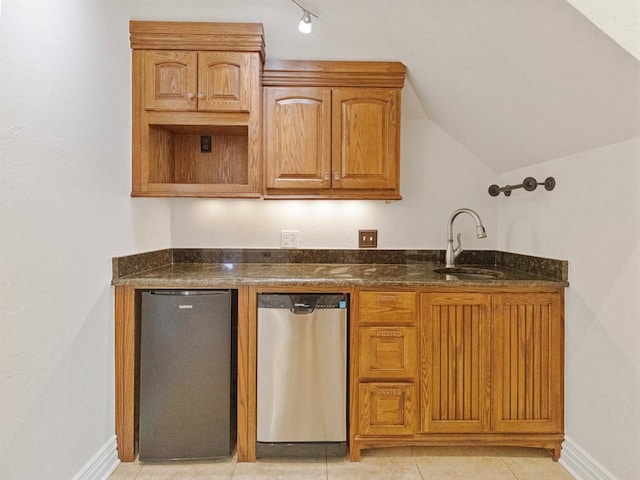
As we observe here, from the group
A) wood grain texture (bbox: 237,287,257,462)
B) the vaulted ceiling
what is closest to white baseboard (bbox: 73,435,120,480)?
wood grain texture (bbox: 237,287,257,462)

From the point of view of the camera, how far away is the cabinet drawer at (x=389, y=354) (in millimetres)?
1854

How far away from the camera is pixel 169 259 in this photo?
246 centimetres

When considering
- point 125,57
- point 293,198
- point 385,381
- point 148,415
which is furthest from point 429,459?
point 125,57

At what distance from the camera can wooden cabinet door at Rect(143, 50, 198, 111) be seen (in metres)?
1.99

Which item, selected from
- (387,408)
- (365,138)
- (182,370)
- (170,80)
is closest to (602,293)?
(387,408)

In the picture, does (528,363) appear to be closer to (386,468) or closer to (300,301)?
(386,468)

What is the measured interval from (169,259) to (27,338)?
1.19 metres

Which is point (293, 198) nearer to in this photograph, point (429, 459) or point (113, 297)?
point (113, 297)

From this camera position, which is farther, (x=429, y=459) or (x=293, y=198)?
(x=293, y=198)

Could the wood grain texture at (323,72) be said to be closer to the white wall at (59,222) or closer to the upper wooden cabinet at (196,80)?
the upper wooden cabinet at (196,80)

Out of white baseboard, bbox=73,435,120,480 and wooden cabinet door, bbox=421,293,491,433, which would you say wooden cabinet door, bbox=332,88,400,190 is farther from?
white baseboard, bbox=73,435,120,480

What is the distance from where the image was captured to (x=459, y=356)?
187 centimetres

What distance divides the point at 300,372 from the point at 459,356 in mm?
808

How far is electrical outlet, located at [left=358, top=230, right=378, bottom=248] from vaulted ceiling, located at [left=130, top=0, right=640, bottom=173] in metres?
0.87
